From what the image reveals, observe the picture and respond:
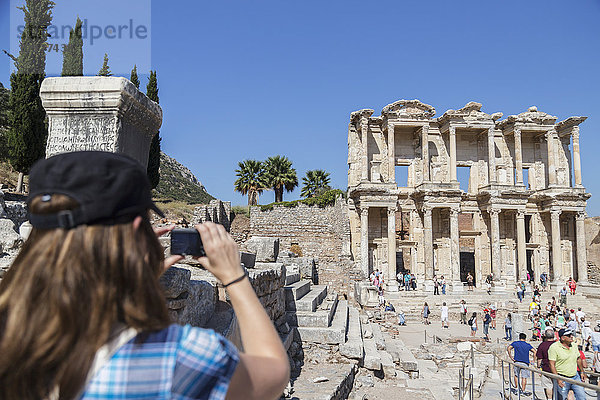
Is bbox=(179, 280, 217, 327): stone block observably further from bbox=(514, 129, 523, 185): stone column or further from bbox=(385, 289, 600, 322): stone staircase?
bbox=(514, 129, 523, 185): stone column

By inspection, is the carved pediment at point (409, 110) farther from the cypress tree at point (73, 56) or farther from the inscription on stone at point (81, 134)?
the inscription on stone at point (81, 134)

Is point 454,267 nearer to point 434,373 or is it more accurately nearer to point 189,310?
point 434,373

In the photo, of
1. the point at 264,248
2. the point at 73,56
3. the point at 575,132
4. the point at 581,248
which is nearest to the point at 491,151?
the point at 575,132

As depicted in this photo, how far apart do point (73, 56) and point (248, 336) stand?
96.6ft

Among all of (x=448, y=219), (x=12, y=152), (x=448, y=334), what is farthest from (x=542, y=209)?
(x=12, y=152)

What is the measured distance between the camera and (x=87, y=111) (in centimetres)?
370

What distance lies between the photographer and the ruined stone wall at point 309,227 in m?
31.8

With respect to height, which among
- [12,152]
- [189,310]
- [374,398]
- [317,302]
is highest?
[12,152]

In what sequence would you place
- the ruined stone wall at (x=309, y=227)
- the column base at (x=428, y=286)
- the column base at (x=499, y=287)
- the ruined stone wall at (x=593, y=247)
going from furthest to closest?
the ruined stone wall at (x=593, y=247) < the ruined stone wall at (x=309, y=227) < the column base at (x=499, y=287) < the column base at (x=428, y=286)

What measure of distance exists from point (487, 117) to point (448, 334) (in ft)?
60.6

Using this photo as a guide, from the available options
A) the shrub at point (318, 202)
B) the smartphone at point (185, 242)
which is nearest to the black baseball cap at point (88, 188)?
the smartphone at point (185, 242)

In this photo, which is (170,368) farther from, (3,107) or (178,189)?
(178,189)

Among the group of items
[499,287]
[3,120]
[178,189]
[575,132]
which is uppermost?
[3,120]

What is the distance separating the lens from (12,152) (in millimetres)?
22031
